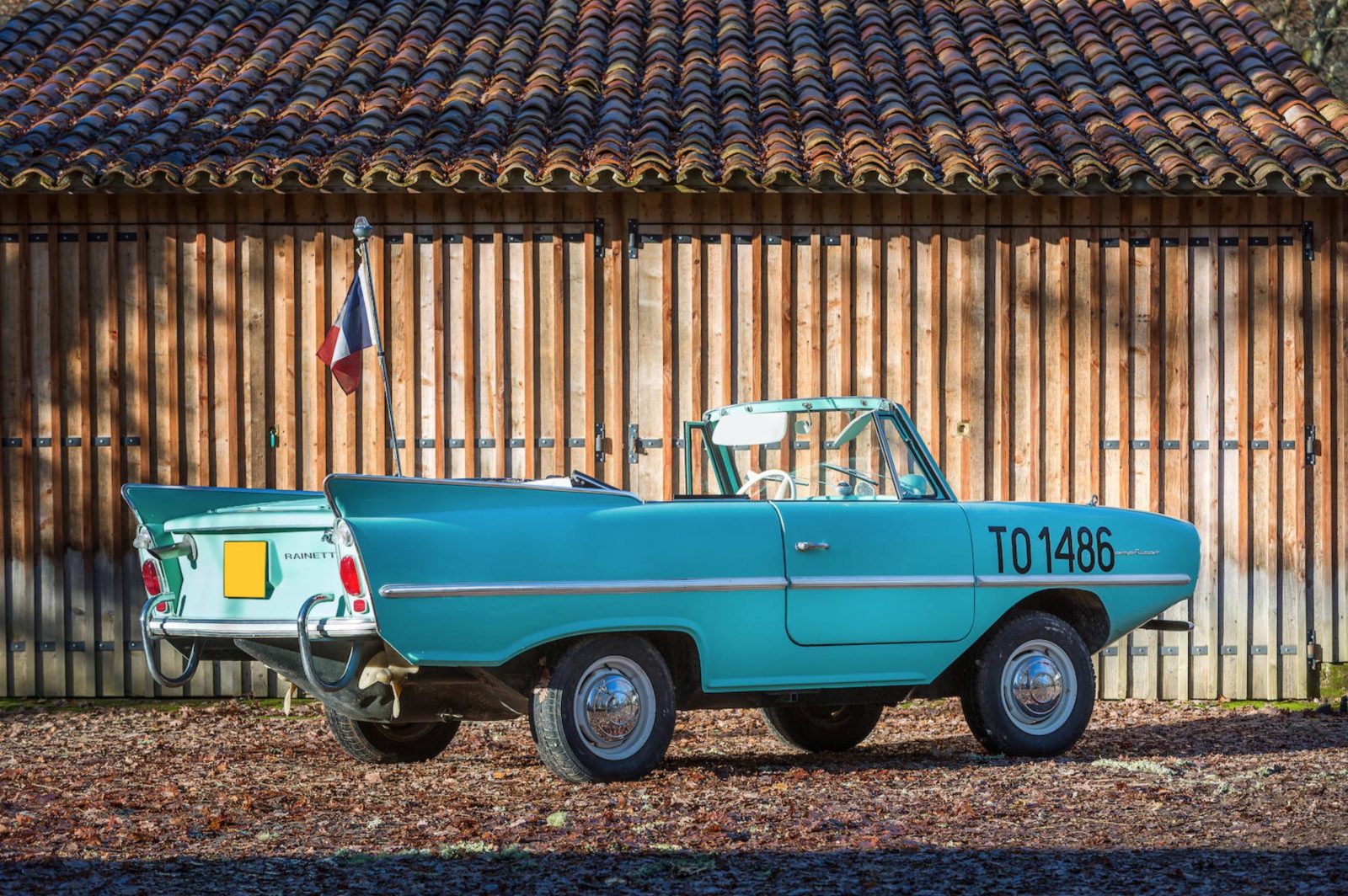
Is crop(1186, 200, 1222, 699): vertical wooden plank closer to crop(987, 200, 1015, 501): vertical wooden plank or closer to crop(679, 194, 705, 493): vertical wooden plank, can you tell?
crop(987, 200, 1015, 501): vertical wooden plank

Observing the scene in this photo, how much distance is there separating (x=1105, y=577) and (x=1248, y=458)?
2.98 m

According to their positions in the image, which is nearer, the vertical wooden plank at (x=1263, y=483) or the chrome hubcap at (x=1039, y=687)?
the chrome hubcap at (x=1039, y=687)

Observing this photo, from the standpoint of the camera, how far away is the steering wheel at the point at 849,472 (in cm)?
753

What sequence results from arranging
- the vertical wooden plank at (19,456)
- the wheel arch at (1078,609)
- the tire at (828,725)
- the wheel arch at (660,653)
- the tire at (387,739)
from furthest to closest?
the vertical wooden plank at (19,456) < the tire at (828,725) < the wheel arch at (1078,609) < the tire at (387,739) < the wheel arch at (660,653)

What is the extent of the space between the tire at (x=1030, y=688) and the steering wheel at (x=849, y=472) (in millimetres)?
858

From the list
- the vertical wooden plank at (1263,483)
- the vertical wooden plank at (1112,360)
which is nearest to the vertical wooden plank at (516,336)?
the vertical wooden plank at (1112,360)

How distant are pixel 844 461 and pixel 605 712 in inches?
67.4

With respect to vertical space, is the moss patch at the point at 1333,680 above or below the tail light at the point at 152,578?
below

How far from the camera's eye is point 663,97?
1105 cm

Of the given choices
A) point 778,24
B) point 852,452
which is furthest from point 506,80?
point 852,452

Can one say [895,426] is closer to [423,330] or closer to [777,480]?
[777,480]

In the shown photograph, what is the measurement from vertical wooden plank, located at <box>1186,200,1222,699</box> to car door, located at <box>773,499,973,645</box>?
3369 millimetres

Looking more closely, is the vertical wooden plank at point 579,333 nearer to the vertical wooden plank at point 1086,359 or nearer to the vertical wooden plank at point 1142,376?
the vertical wooden plank at point 1086,359

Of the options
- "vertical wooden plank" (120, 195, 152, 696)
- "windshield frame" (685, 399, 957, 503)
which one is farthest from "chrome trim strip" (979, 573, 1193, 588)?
"vertical wooden plank" (120, 195, 152, 696)
